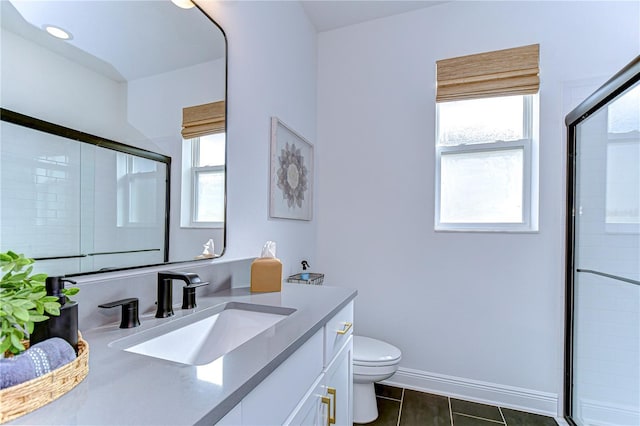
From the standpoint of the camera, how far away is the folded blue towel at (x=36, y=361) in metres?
0.43

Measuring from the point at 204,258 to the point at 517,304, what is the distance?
188cm

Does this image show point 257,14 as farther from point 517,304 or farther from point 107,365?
point 517,304

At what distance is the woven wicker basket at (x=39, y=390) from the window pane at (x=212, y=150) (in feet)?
2.73

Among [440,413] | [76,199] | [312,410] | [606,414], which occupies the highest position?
[76,199]

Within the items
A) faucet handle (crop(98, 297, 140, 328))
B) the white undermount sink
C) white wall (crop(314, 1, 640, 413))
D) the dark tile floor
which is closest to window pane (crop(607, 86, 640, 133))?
white wall (crop(314, 1, 640, 413))

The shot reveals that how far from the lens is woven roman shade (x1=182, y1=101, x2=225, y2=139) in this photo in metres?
1.16

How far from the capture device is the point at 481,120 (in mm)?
2109

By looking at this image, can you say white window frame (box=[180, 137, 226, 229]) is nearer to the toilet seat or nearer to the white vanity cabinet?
the white vanity cabinet

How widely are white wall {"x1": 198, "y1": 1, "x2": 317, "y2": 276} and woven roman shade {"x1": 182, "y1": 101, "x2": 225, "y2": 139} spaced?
8cm

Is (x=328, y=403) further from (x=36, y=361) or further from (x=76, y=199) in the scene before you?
(x=76, y=199)

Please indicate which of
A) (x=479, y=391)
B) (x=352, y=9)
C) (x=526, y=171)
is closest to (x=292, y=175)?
(x=352, y=9)

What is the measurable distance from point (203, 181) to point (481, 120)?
1.87m

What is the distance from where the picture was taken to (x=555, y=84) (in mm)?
1887

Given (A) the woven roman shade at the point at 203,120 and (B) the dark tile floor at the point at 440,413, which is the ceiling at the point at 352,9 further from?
(B) the dark tile floor at the point at 440,413
